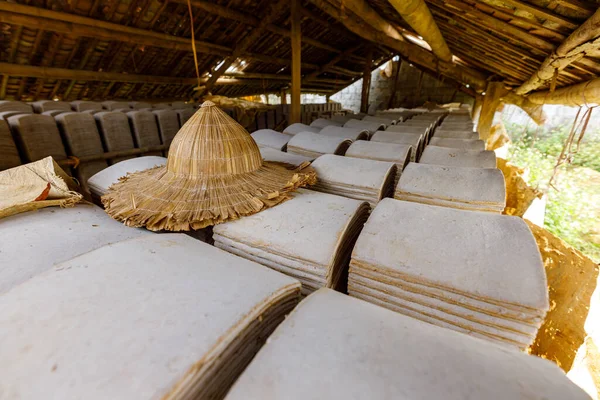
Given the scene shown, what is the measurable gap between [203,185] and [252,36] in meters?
7.39

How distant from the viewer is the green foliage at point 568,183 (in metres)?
7.35

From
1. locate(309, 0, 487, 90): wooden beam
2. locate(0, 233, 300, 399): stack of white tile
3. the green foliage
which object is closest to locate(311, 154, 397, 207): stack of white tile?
locate(0, 233, 300, 399): stack of white tile

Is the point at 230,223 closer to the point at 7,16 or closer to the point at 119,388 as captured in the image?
the point at 119,388

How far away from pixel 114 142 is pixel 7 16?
3.91 m

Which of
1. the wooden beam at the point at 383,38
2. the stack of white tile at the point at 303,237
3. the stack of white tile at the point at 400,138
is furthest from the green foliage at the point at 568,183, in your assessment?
the stack of white tile at the point at 303,237

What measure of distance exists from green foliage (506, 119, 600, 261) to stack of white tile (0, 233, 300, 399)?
7.65 meters

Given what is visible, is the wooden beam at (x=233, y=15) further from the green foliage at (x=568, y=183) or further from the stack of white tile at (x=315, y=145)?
the green foliage at (x=568, y=183)

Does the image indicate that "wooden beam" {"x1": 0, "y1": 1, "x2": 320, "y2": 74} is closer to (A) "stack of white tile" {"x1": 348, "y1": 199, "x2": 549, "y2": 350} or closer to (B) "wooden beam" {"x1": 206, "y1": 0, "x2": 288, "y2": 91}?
(B) "wooden beam" {"x1": 206, "y1": 0, "x2": 288, "y2": 91}

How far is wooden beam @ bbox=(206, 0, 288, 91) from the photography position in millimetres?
6580

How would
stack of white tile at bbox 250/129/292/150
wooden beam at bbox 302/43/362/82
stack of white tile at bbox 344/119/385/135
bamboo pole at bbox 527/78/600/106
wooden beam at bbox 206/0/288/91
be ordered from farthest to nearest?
wooden beam at bbox 302/43/362/82
wooden beam at bbox 206/0/288/91
stack of white tile at bbox 344/119/385/135
stack of white tile at bbox 250/129/292/150
bamboo pole at bbox 527/78/600/106

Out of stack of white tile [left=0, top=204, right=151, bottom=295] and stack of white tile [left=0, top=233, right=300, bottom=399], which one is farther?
stack of white tile [left=0, top=204, right=151, bottom=295]

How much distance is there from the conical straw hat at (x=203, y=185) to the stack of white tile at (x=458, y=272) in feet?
2.40

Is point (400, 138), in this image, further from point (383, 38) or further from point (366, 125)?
point (383, 38)

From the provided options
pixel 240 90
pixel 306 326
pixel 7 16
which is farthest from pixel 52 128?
pixel 240 90
